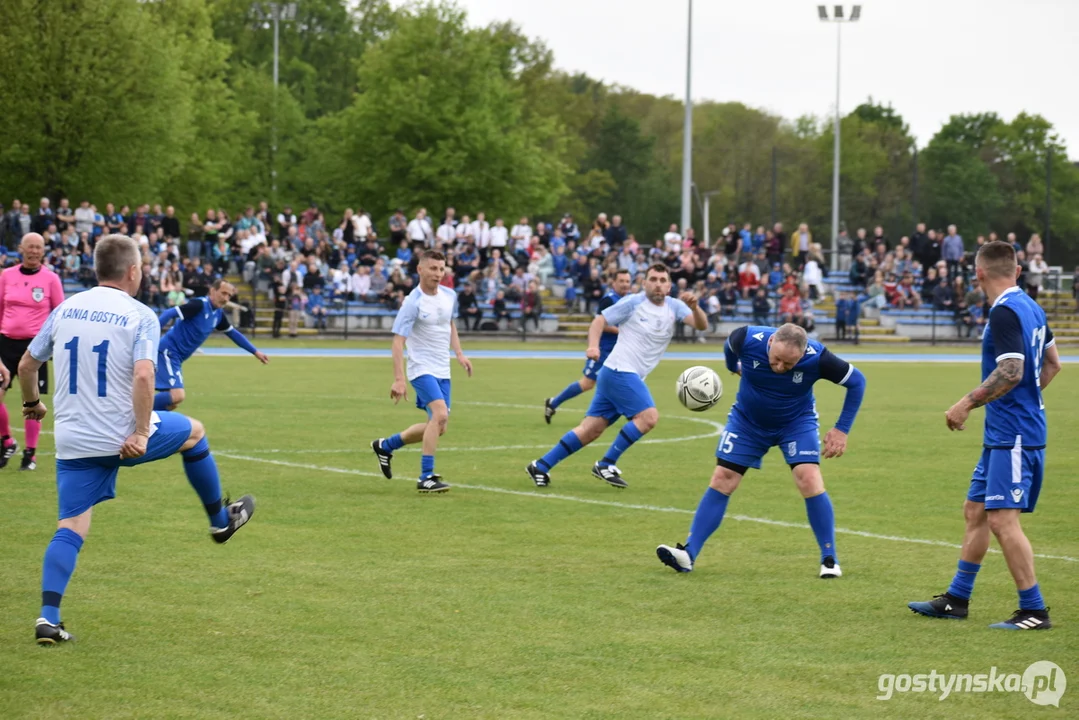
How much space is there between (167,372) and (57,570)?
22.0 feet

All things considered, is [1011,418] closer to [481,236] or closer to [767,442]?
[767,442]

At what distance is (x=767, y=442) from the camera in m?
8.48

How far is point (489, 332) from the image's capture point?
124 ft

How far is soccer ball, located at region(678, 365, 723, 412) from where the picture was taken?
10.0 m

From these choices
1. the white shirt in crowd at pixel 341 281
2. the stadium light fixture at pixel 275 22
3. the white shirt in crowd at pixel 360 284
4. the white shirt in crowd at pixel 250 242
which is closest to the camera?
the white shirt in crowd at pixel 341 281

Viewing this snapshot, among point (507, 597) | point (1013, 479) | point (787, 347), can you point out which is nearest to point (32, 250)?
point (507, 597)

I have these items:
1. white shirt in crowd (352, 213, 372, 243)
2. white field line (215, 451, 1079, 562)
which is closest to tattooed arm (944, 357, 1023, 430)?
white field line (215, 451, 1079, 562)

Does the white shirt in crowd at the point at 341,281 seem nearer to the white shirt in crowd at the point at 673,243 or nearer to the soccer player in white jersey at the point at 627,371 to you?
the white shirt in crowd at the point at 673,243

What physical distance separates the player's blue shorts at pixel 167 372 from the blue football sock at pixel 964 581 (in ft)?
27.1

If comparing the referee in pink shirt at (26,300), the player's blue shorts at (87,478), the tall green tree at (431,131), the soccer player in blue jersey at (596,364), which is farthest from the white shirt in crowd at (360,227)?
the player's blue shorts at (87,478)

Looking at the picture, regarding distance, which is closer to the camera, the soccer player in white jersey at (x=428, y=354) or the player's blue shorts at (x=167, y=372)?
the soccer player in white jersey at (x=428, y=354)

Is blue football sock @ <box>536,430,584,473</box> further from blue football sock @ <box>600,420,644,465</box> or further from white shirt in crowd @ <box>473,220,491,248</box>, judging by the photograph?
white shirt in crowd @ <box>473,220,491,248</box>

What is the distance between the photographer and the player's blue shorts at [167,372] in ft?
42.9

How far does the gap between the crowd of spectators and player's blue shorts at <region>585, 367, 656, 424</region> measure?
75.2 feet
